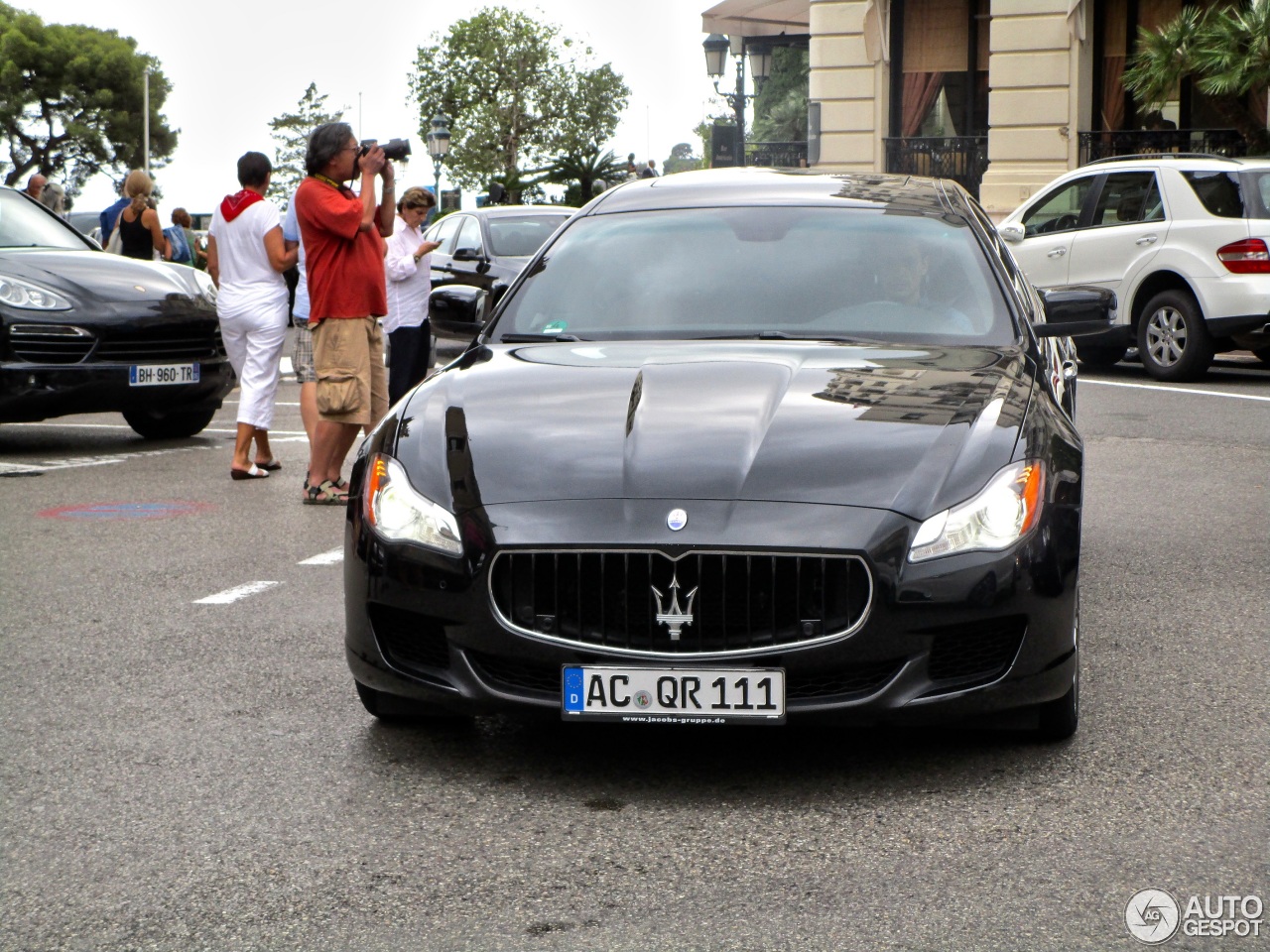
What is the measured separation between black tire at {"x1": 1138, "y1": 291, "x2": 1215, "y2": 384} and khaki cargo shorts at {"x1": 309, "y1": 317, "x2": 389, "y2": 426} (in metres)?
8.31

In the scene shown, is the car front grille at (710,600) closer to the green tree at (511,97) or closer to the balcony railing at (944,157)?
the balcony railing at (944,157)

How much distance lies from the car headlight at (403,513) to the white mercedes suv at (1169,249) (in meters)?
10.7

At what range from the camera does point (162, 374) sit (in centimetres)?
1104

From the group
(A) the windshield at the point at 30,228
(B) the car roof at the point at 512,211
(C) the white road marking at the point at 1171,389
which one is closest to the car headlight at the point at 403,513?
(A) the windshield at the point at 30,228

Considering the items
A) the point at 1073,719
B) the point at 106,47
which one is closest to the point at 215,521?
the point at 1073,719

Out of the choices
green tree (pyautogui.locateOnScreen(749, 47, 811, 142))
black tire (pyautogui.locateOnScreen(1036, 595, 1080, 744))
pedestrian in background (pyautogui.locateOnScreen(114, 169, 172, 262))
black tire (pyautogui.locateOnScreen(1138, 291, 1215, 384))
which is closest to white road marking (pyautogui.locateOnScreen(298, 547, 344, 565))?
black tire (pyautogui.locateOnScreen(1036, 595, 1080, 744))

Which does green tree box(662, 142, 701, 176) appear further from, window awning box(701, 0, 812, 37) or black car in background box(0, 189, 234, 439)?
black car in background box(0, 189, 234, 439)

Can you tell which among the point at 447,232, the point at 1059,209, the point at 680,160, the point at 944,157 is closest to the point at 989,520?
the point at 1059,209

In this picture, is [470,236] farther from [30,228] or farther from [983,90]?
[983,90]

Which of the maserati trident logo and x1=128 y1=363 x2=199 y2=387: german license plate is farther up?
the maserati trident logo

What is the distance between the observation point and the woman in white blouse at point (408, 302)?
11.5 metres

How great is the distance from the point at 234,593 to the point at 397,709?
218 cm

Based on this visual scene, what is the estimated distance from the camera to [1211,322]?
1449 centimetres

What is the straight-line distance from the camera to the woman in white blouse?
11.5 m
